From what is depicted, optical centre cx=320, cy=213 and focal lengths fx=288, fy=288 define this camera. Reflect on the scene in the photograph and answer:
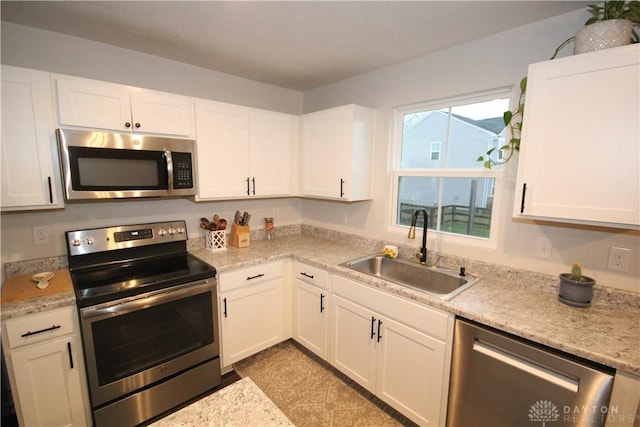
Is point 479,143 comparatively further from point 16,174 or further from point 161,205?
point 16,174

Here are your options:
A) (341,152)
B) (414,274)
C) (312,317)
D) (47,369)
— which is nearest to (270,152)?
(341,152)

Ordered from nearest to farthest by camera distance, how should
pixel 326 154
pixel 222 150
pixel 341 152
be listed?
1. pixel 222 150
2. pixel 341 152
3. pixel 326 154

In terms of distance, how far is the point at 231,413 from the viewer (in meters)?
0.79

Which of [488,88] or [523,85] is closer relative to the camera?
[523,85]

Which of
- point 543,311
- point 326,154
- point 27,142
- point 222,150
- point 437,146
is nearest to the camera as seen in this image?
point 543,311

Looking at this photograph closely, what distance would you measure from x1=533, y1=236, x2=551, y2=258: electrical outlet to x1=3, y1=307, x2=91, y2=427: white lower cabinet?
267 centimetres

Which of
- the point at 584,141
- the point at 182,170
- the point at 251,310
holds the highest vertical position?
the point at 584,141

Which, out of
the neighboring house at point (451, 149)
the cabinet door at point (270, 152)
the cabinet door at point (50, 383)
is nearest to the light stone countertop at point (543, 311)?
the neighboring house at point (451, 149)

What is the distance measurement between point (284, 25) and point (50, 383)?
2.39 metres

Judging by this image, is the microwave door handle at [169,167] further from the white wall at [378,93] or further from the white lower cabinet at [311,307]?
the white lower cabinet at [311,307]

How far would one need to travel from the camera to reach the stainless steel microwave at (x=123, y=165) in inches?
67.1

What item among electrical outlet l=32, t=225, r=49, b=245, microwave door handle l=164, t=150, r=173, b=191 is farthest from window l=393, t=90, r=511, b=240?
electrical outlet l=32, t=225, r=49, b=245

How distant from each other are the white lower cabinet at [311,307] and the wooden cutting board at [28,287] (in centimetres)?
149

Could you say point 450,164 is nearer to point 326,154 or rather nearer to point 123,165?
point 326,154
